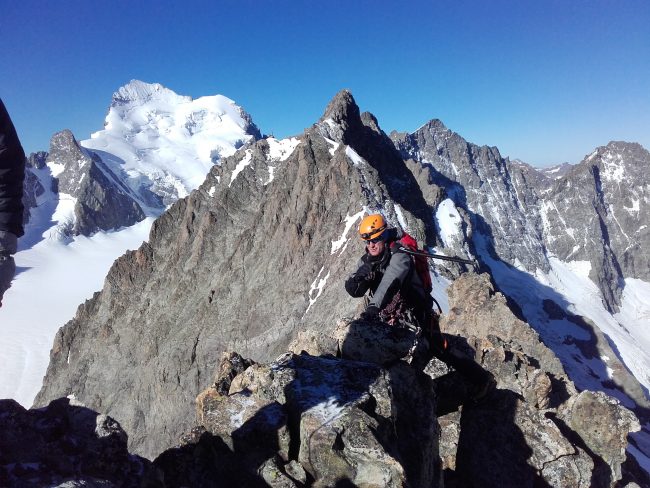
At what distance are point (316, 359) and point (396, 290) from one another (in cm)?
244

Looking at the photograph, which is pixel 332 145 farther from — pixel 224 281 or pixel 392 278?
pixel 392 278

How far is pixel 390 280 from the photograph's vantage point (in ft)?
29.2

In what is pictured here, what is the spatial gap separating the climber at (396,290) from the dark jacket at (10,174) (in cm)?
596

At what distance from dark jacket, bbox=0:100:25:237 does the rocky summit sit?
4.46 metres

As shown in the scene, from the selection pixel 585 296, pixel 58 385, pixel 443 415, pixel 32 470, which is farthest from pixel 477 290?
pixel 585 296

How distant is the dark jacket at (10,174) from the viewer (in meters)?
5.31

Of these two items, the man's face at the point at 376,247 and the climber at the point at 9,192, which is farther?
the man's face at the point at 376,247

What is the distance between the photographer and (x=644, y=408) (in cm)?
6412

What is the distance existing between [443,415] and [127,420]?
49571 mm

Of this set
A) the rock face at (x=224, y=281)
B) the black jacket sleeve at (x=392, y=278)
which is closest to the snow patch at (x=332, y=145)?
the rock face at (x=224, y=281)

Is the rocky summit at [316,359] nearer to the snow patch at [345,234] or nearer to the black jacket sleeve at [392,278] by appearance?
the snow patch at [345,234]

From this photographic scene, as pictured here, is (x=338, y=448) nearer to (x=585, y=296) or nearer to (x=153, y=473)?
(x=153, y=473)

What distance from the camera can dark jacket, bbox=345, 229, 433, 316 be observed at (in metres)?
8.93

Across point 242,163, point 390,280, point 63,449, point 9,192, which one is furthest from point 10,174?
point 242,163
